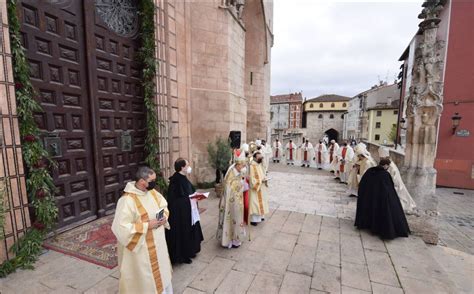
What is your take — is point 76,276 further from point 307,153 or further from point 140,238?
point 307,153

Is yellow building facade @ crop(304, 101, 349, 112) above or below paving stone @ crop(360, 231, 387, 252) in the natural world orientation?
above

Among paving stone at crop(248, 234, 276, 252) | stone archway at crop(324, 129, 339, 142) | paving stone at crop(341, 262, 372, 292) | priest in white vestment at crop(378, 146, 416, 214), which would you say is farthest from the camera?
stone archway at crop(324, 129, 339, 142)

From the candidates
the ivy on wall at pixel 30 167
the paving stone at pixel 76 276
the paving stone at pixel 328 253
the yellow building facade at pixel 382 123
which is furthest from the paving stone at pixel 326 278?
the yellow building facade at pixel 382 123

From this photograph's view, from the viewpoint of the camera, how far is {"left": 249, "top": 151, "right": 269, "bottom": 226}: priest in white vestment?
4.64 meters

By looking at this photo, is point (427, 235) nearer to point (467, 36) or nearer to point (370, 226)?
point (370, 226)

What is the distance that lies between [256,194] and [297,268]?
5.97 ft

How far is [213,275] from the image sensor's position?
309 cm

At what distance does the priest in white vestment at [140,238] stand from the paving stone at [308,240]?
2602 millimetres

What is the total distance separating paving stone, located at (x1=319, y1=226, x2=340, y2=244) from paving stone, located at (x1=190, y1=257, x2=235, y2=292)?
6.53 ft

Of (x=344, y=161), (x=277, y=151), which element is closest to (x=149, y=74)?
(x=344, y=161)

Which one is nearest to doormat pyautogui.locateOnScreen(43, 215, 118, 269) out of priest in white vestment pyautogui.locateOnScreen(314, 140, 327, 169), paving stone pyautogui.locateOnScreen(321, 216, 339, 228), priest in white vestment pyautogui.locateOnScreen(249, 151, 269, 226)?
priest in white vestment pyautogui.locateOnScreen(249, 151, 269, 226)

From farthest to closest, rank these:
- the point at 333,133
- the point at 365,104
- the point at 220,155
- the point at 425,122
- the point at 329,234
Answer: the point at 333,133 → the point at 365,104 → the point at 220,155 → the point at 425,122 → the point at 329,234

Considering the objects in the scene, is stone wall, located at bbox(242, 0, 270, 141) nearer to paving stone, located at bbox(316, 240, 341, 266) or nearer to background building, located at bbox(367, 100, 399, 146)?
paving stone, located at bbox(316, 240, 341, 266)

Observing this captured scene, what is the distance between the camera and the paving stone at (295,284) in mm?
2826
